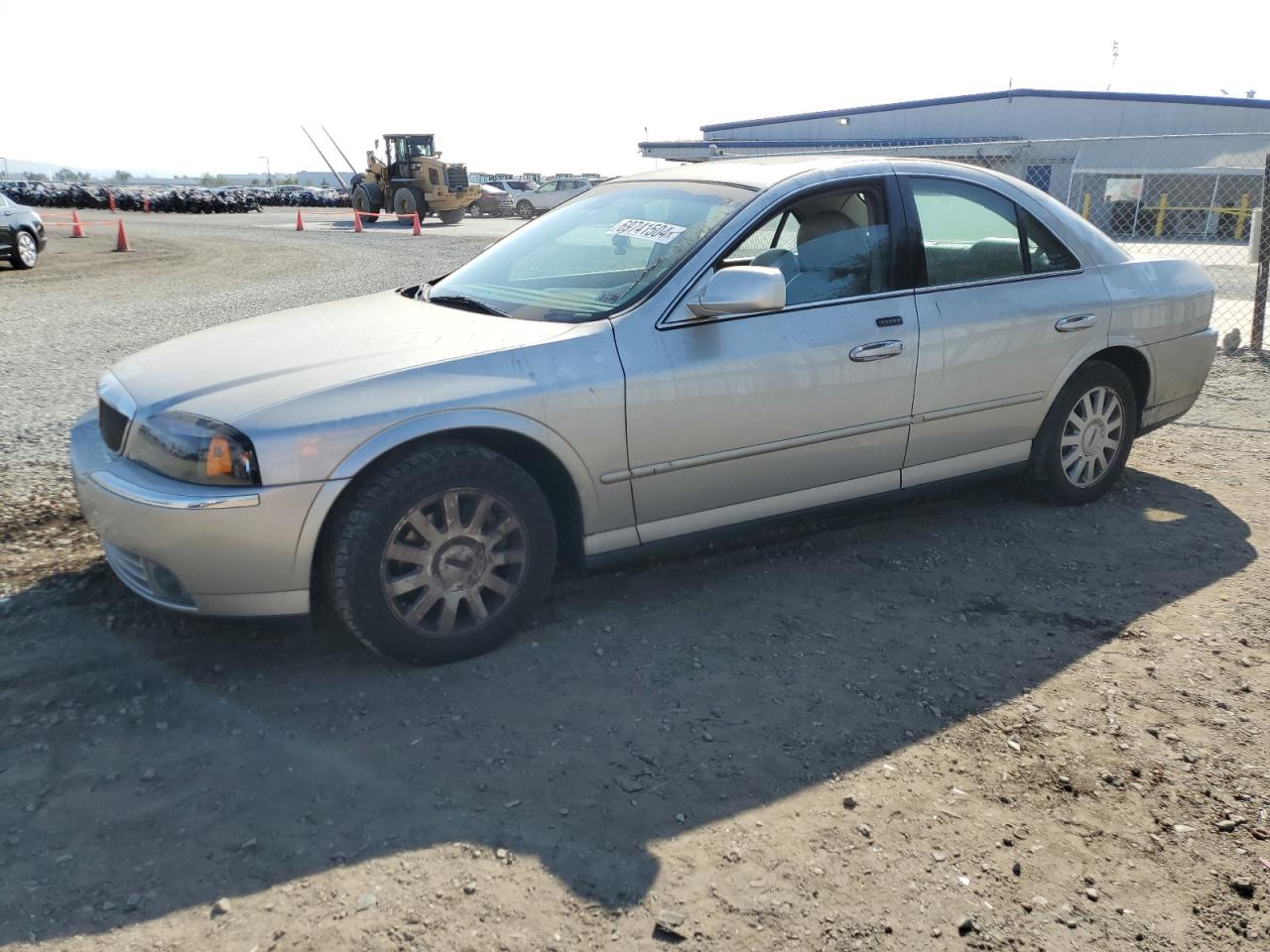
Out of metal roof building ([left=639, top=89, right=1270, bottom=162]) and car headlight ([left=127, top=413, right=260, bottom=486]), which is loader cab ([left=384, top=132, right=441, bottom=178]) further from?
car headlight ([left=127, top=413, right=260, bottom=486])

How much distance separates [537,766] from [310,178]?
12747 cm

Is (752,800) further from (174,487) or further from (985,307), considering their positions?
(985,307)

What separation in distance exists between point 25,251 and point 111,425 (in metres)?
15.9

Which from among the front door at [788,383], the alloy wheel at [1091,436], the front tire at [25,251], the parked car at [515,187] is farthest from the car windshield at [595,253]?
the parked car at [515,187]

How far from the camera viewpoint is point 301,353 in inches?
144

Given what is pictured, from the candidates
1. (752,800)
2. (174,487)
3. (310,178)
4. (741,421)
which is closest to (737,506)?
(741,421)

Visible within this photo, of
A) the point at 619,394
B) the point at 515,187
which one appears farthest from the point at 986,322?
the point at 515,187

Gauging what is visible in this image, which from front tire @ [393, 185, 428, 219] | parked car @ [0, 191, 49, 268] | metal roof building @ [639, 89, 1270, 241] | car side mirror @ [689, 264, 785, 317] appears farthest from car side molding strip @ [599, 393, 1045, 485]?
front tire @ [393, 185, 428, 219]

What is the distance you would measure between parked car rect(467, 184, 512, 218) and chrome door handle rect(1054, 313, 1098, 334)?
36.8 meters

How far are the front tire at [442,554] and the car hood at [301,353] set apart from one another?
0.36 m

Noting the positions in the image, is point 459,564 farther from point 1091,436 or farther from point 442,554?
point 1091,436

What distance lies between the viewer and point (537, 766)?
3025 millimetres

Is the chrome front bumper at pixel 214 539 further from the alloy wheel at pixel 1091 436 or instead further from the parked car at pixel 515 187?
the parked car at pixel 515 187

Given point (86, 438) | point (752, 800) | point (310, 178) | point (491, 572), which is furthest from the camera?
point (310, 178)
